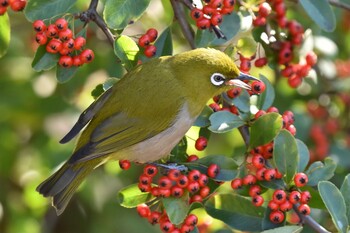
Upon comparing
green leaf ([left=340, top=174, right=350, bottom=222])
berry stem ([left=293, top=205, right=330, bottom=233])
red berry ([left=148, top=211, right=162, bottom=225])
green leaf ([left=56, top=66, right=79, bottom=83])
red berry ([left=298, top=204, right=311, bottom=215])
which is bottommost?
green leaf ([left=340, top=174, right=350, bottom=222])

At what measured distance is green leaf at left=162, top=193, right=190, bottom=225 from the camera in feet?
13.3

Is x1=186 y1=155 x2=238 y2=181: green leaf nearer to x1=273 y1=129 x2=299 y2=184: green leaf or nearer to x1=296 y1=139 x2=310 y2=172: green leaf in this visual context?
x1=273 y1=129 x2=299 y2=184: green leaf

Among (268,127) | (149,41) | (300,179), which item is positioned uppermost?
(149,41)

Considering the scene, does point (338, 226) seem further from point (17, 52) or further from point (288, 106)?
point (17, 52)

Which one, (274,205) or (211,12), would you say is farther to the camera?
(211,12)

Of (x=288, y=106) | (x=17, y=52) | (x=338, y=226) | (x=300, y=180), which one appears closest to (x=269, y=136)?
(x=300, y=180)

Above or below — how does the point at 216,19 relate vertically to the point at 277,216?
above

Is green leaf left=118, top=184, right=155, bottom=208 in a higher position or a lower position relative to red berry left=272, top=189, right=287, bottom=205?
higher

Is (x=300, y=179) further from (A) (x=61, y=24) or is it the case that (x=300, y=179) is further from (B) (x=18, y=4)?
(B) (x=18, y=4)

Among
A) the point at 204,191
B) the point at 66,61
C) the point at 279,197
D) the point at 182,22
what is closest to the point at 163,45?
the point at 182,22

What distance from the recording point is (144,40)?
174 inches

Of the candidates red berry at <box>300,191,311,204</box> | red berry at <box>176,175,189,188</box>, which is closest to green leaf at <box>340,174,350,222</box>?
red berry at <box>300,191,311,204</box>

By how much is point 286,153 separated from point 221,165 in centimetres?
35

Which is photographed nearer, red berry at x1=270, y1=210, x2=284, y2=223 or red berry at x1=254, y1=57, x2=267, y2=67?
red berry at x1=270, y1=210, x2=284, y2=223
